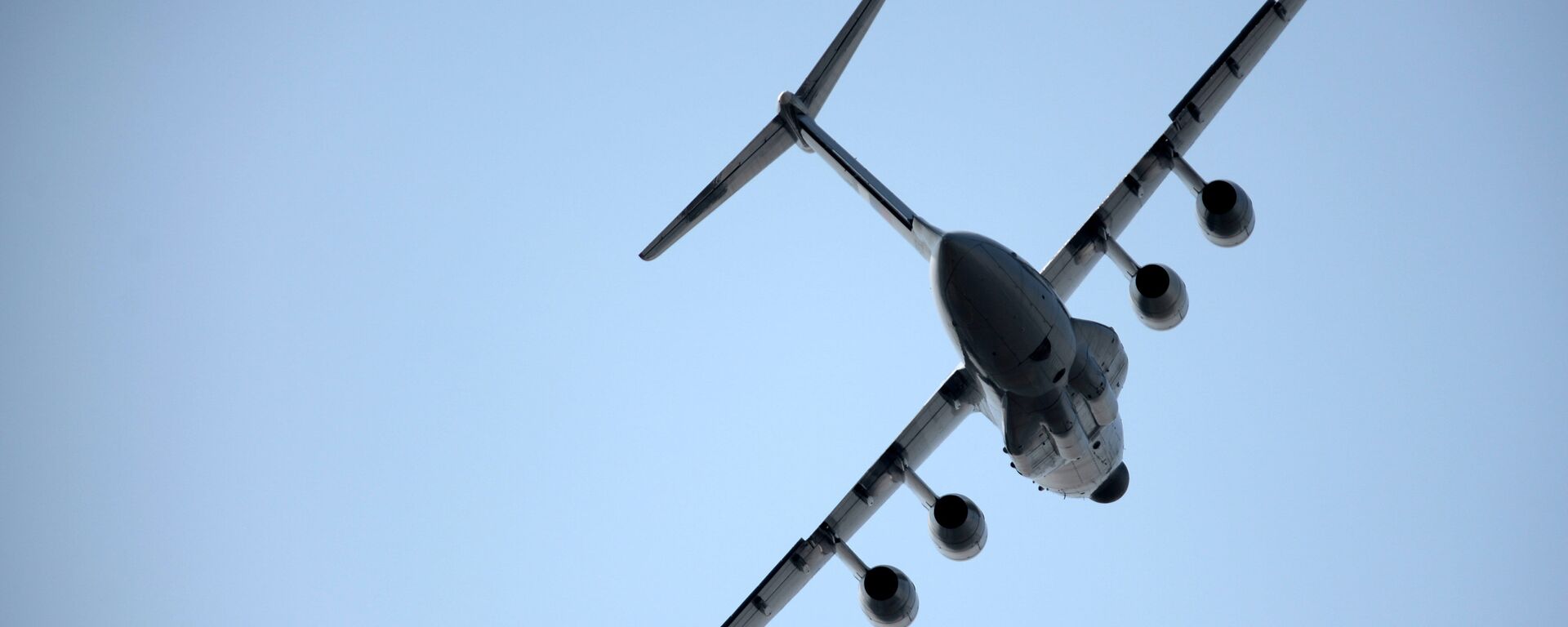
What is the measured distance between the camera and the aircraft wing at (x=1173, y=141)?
61.6ft

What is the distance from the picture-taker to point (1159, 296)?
18.2 m

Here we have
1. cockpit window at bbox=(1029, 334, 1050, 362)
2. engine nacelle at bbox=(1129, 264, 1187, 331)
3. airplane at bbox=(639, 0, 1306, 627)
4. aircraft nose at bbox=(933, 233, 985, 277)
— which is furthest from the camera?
engine nacelle at bbox=(1129, 264, 1187, 331)

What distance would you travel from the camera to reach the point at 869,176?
17.5 metres

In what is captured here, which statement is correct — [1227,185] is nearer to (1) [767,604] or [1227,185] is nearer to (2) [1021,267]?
(2) [1021,267]

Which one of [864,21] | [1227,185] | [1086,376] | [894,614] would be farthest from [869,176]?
[894,614]

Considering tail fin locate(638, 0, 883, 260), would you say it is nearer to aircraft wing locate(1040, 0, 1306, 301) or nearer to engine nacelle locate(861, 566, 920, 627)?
aircraft wing locate(1040, 0, 1306, 301)

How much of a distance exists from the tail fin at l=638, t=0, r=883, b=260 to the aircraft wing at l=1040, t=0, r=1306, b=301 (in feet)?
13.6

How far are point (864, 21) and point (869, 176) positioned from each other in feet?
7.99

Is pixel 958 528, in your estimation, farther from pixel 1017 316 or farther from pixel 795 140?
pixel 795 140

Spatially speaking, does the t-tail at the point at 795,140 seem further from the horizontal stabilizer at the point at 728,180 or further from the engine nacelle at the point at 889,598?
the engine nacelle at the point at 889,598

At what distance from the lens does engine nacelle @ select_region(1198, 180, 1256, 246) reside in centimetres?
1827

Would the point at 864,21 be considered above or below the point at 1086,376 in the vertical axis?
above

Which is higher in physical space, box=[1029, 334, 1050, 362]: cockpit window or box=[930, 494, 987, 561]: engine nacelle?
box=[1029, 334, 1050, 362]: cockpit window

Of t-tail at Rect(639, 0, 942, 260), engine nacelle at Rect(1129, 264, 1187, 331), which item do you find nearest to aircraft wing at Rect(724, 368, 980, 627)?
engine nacelle at Rect(1129, 264, 1187, 331)
